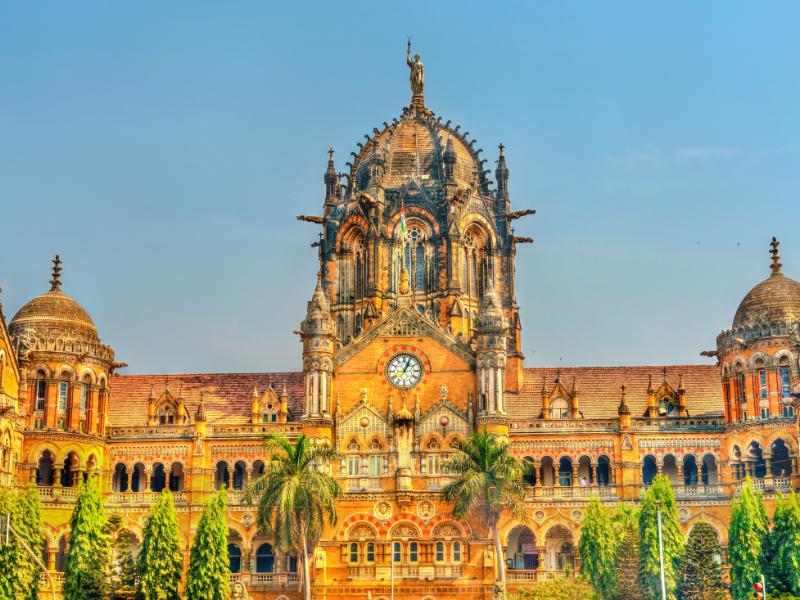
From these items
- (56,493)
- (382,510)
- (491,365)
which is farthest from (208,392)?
(491,365)

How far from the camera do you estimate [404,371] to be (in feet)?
315

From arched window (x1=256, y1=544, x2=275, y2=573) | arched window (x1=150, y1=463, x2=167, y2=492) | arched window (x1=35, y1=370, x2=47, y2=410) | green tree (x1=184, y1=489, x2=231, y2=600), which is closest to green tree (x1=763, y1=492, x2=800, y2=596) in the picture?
green tree (x1=184, y1=489, x2=231, y2=600)

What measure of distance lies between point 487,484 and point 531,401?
15023mm

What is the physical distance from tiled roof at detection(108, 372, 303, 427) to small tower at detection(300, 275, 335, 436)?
564 cm

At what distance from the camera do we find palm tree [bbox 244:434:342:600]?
8275cm

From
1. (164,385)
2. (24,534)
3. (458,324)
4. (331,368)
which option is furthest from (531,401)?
(24,534)

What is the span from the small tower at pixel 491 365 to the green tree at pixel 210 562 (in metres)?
20.2

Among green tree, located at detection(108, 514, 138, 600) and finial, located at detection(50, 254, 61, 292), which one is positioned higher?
finial, located at detection(50, 254, 61, 292)

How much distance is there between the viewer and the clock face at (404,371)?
315ft

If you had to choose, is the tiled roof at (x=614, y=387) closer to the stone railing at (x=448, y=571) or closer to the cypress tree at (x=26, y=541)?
the stone railing at (x=448, y=571)

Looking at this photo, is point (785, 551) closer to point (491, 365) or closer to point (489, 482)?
point (489, 482)

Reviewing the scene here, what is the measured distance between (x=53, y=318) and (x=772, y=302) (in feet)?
150

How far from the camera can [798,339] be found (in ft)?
298

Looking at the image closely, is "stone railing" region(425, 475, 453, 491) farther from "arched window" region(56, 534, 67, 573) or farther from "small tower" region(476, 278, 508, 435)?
"arched window" region(56, 534, 67, 573)
